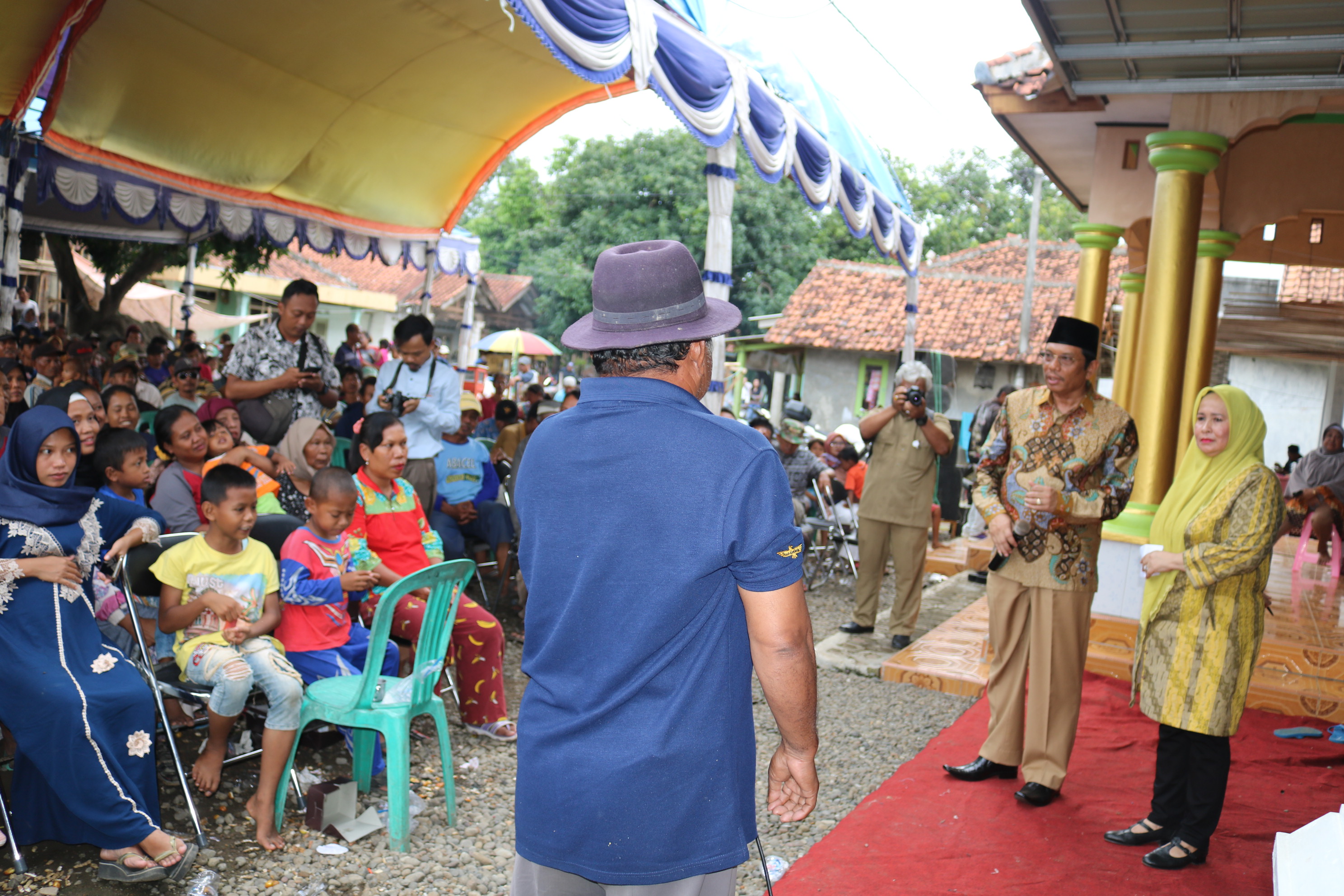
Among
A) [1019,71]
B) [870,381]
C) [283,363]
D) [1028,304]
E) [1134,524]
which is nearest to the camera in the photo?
[283,363]

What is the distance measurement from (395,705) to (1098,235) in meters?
7.79

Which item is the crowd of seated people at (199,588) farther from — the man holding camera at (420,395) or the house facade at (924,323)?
the house facade at (924,323)

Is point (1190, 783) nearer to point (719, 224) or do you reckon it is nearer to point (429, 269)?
point (719, 224)

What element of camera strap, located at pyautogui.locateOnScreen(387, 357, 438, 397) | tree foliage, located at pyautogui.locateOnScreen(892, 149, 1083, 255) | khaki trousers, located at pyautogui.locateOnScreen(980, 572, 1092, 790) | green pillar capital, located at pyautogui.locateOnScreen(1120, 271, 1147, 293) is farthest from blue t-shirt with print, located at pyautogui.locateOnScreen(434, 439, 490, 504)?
tree foliage, located at pyautogui.locateOnScreen(892, 149, 1083, 255)

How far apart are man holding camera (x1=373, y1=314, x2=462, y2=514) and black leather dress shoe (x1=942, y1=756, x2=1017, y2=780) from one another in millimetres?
3178

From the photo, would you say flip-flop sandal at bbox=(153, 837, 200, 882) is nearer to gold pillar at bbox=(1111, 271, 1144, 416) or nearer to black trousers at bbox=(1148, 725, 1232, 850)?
black trousers at bbox=(1148, 725, 1232, 850)

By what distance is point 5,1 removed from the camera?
19.2ft

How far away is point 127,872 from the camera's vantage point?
296 centimetres

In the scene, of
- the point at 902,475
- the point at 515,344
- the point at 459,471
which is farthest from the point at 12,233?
the point at 515,344

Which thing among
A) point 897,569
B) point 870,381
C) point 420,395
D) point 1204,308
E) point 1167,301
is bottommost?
point 897,569

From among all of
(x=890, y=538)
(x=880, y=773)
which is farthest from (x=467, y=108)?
(x=880, y=773)

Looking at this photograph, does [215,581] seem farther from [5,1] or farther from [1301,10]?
[1301,10]

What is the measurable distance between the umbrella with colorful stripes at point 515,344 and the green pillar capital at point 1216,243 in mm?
12145

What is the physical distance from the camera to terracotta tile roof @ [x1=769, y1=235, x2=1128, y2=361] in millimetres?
20703
